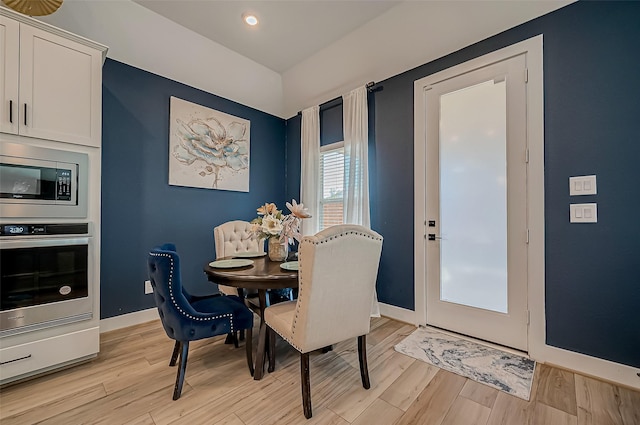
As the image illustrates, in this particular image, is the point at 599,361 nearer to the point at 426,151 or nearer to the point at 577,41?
the point at 426,151

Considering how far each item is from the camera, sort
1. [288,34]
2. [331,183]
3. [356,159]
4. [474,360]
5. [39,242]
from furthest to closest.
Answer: [331,183] < [356,159] < [288,34] < [474,360] < [39,242]

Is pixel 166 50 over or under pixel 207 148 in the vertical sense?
over

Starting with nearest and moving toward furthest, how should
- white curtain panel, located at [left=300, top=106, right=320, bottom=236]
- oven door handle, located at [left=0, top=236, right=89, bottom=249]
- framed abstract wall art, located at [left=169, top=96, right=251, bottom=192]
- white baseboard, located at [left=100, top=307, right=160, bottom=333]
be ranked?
oven door handle, located at [left=0, top=236, right=89, bottom=249] < white baseboard, located at [left=100, top=307, right=160, bottom=333] < framed abstract wall art, located at [left=169, top=96, right=251, bottom=192] < white curtain panel, located at [left=300, top=106, right=320, bottom=236]

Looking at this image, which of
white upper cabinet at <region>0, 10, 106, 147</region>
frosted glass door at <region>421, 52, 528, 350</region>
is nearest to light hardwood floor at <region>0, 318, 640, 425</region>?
frosted glass door at <region>421, 52, 528, 350</region>

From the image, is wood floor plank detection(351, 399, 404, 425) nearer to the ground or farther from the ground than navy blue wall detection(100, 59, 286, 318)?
nearer to the ground

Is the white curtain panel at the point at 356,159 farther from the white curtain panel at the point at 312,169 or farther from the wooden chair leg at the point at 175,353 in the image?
the wooden chair leg at the point at 175,353

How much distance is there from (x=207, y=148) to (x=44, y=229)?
5.89 ft

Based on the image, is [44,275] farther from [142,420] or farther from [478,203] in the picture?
[478,203]

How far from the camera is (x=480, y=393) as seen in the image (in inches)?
66.4

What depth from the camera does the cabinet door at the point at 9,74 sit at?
170 cm

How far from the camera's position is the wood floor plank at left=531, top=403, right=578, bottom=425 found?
1439 millimetres

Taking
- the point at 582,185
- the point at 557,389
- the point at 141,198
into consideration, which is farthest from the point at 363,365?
the point at 141,198

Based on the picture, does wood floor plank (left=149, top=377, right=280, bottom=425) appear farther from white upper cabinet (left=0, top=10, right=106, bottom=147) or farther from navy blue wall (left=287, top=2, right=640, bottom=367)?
navy blue wall (left=287, top=2, right=640, bottom=367)

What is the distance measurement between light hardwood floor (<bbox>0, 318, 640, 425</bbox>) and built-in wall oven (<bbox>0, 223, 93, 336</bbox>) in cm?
44
